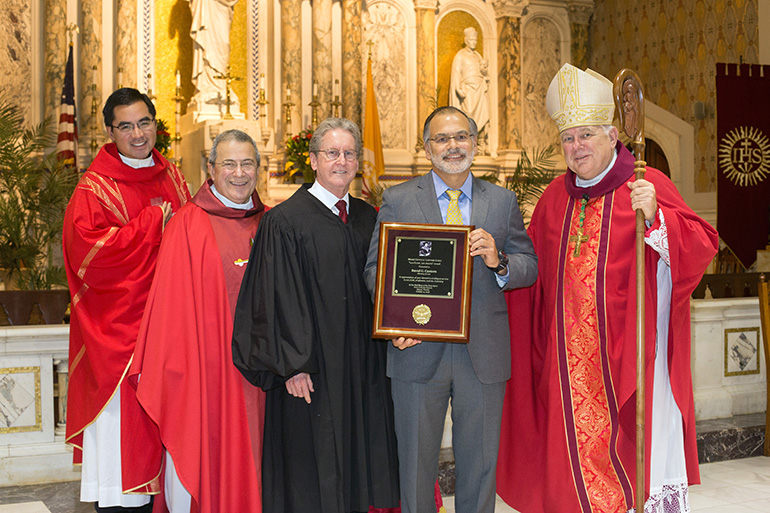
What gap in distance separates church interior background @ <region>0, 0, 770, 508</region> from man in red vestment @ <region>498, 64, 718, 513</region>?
6.32m

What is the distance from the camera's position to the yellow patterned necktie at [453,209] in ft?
11.4

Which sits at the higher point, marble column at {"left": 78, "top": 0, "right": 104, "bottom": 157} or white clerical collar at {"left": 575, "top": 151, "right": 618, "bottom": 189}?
marble column at {"left": 78, "top": 0, "right": 104, "bottom": 157}

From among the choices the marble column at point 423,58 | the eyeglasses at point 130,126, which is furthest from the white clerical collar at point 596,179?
the marble column at point 423,58

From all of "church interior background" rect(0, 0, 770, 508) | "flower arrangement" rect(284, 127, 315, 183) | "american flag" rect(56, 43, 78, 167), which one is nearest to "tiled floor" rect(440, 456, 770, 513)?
"church interior background" rect(0, 0, 770, 508)

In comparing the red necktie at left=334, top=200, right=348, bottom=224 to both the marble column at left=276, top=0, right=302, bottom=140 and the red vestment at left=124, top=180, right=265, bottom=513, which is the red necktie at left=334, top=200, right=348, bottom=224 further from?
the marble column at left=276, top=0, right=302, bottom=140

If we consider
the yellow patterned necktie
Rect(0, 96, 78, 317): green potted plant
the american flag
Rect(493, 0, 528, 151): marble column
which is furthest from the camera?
Rect(493, 0, 528, 151): marble column

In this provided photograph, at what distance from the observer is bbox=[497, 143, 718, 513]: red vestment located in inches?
138

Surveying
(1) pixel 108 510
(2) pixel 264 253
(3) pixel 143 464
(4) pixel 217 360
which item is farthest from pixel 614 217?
(1) pixel 108 510

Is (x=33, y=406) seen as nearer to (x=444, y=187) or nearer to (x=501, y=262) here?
(x=444, y=187)

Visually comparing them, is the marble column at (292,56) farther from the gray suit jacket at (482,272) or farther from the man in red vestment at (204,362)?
the gray suit jacket at (482,272)

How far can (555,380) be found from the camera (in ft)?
12.1

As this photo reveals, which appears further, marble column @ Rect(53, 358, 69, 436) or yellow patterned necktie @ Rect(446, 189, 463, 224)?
marble column @ Rect(53, 358, 69, 436)

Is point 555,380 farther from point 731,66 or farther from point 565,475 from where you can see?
point 731,66

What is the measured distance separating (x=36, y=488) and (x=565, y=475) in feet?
10.1
